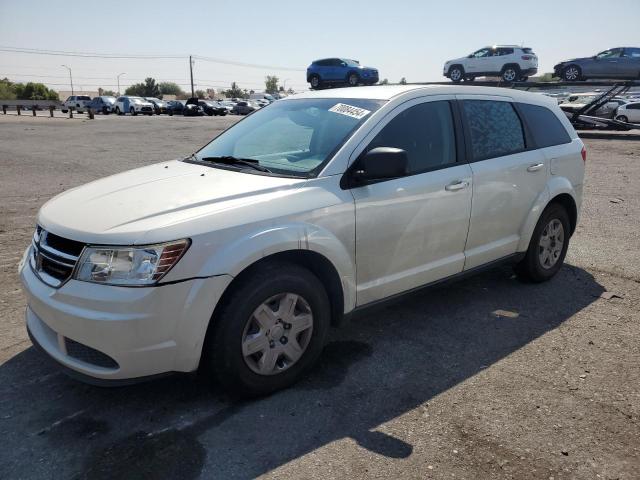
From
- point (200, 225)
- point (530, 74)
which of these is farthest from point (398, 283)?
point (530, 74)

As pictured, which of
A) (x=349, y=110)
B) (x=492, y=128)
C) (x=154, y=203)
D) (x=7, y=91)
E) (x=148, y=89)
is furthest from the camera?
(x=148, y=89)

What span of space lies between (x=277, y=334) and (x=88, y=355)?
101cm

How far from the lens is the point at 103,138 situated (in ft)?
69.6

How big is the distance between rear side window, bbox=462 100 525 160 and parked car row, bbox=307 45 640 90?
802 inches

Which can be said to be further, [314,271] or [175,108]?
[175,108]

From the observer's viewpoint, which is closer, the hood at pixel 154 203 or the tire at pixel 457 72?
the hood at pixel 154 203

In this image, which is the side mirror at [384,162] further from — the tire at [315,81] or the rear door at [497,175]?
the tire at [315,81]

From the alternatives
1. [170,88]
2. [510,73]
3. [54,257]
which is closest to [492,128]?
[54,257]

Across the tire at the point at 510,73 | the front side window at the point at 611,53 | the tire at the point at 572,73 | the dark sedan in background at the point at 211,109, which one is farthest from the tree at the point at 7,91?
the front side window at the point at 611,53

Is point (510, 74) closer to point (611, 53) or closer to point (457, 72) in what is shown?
point (457, 72)

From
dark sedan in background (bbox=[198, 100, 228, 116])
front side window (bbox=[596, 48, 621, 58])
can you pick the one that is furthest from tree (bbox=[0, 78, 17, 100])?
front side window (bbox=[596, 48, 621, 58])

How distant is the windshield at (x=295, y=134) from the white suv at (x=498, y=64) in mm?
22044

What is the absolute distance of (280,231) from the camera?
2.97m

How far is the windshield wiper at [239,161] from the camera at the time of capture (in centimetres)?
355
